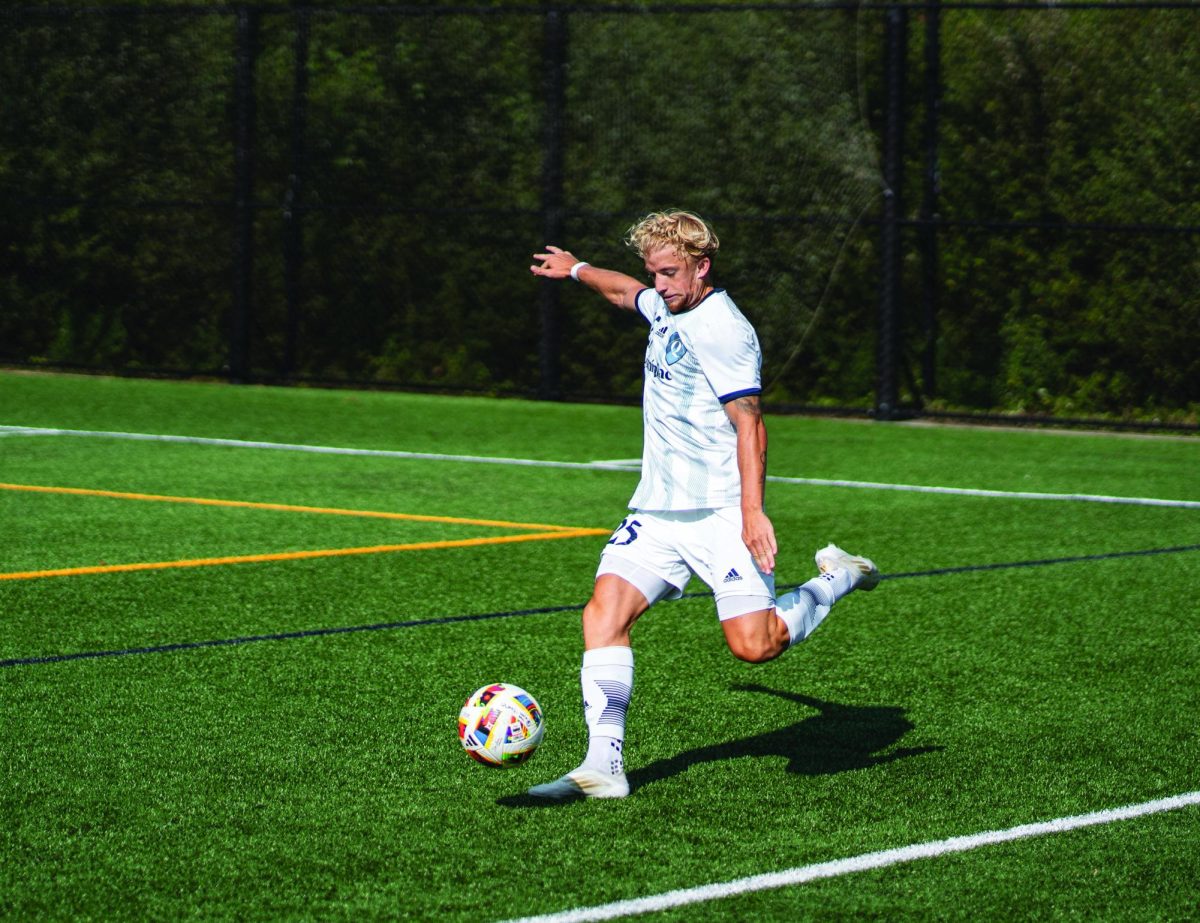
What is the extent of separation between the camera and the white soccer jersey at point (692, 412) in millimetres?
5566

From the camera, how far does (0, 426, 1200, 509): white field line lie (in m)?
13.4

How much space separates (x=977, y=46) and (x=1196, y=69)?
7.27 ft

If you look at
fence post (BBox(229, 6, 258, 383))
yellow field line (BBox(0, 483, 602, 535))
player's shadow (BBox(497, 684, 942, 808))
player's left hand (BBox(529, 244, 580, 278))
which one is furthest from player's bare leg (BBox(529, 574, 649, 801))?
fence post (BBox(229, 6, 258, 383))

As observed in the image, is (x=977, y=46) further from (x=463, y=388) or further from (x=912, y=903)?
(x=912, y=903)

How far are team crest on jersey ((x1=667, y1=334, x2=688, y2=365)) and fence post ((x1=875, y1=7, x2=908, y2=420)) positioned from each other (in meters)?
13.4

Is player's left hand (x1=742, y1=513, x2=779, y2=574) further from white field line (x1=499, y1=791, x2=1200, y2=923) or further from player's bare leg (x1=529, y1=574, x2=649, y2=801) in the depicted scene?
white field line (x1=499, y1=791, x2=1200, y2=923)

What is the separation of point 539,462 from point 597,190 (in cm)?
606

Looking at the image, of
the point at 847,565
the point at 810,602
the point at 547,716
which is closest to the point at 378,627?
the point at 547,716

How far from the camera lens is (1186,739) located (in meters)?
6.35

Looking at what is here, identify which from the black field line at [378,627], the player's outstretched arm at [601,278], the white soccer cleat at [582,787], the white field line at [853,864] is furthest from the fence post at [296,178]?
the white field line at [853,864]

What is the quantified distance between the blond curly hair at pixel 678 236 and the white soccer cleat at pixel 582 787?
4.97 feet

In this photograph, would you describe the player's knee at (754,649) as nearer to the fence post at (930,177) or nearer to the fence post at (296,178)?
the fence post at (930,177)

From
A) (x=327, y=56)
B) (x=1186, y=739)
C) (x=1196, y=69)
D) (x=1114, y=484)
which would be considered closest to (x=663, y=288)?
(x=1186, y=739)

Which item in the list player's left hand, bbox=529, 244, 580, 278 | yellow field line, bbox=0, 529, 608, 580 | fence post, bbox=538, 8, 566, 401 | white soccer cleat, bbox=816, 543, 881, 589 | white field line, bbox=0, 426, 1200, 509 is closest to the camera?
player's left hand, bbox=529, 244, 580, 278
